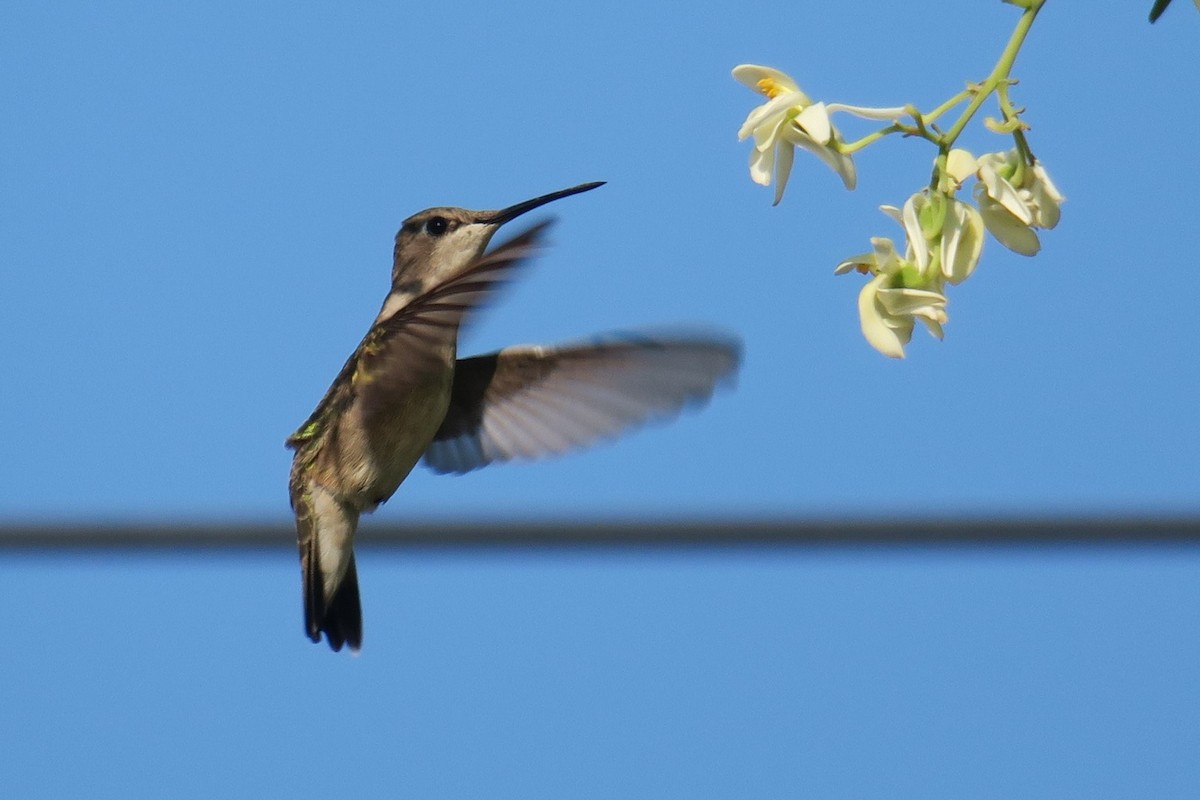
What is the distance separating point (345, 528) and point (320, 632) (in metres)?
0.12

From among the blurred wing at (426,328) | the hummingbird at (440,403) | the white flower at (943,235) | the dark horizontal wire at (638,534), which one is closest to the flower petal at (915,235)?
the white flower at (943,235)

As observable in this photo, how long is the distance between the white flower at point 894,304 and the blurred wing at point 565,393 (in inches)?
21.0

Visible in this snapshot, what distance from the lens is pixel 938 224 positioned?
3.70ft

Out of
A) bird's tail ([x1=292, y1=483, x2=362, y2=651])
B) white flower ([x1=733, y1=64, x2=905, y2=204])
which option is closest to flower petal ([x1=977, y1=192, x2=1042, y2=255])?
white flower ([x1=733, y1=64, x2=905, y2=204])

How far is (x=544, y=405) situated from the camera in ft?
6.26

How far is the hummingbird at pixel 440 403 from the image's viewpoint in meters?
1.74

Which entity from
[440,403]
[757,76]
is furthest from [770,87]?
[440,403]

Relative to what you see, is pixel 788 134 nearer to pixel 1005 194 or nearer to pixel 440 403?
pixel 1005 194

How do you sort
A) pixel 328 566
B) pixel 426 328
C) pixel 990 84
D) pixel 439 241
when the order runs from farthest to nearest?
pixel 439 241 < pixel 328 566 < pixel 426 328 < pixel 990 84

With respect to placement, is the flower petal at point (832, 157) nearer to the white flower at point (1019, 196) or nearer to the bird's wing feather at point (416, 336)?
the white flower at point (1019, 196)

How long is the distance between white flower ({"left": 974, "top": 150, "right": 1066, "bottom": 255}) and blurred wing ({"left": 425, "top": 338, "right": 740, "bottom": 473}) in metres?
0.56

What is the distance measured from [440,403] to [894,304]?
31.1 inches

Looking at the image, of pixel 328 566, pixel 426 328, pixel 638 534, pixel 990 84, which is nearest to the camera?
pixel 990 84

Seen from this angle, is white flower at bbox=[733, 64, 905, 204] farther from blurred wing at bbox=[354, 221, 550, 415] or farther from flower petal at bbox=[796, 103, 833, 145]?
blurred wing at bbox=[354, 221, 550, 415]
